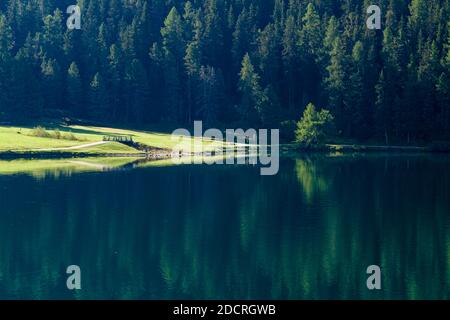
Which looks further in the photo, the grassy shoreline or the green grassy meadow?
the green grassy meadow

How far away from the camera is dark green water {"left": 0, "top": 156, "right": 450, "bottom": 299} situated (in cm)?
3409

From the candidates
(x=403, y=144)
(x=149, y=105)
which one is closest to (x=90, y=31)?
(x=149, y=105)

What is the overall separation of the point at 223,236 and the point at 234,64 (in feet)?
343

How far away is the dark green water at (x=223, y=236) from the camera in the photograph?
34094 mm

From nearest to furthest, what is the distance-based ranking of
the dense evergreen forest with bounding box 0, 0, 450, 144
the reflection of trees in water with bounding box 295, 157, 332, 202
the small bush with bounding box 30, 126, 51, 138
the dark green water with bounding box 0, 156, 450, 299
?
1. the dark green water with bounding box 0, 156, 450, 299
2. the reflection of trees in water with bounding box 295, 157, 332, 202
3. the small bush with bounding box 30, 126, 51, 138
4. the dense evergreen forest with bounding box 0, 0, 450, 144

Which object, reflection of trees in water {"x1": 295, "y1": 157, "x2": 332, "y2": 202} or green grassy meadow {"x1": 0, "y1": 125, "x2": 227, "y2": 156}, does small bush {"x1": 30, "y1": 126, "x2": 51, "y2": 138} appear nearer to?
green grassy meadow {"x1": 0, "y1": 125, "x2": 227, "y2": 156}

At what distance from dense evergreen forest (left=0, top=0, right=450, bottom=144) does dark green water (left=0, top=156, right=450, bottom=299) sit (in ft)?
162

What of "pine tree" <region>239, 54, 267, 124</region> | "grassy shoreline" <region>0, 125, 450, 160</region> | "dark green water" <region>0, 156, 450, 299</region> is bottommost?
"dark green water" <region>0, 156, 450, 299</region>

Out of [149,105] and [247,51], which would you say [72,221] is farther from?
[247,51]

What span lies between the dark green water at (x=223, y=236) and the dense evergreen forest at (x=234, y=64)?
162ft

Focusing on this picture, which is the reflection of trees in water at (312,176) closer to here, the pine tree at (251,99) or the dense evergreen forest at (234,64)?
the dense evergreen forest at (234,64)

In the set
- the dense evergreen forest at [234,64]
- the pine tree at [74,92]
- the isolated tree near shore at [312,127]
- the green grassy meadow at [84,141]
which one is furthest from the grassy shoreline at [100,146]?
the pine tree at [74,92]

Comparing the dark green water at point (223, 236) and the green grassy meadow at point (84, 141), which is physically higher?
the green grassy meadow at point (84, 141)

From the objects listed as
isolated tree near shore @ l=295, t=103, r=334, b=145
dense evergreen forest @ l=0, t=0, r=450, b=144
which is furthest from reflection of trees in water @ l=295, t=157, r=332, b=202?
dense evergreen forest @ l=0, t=0, r=450, b=144
